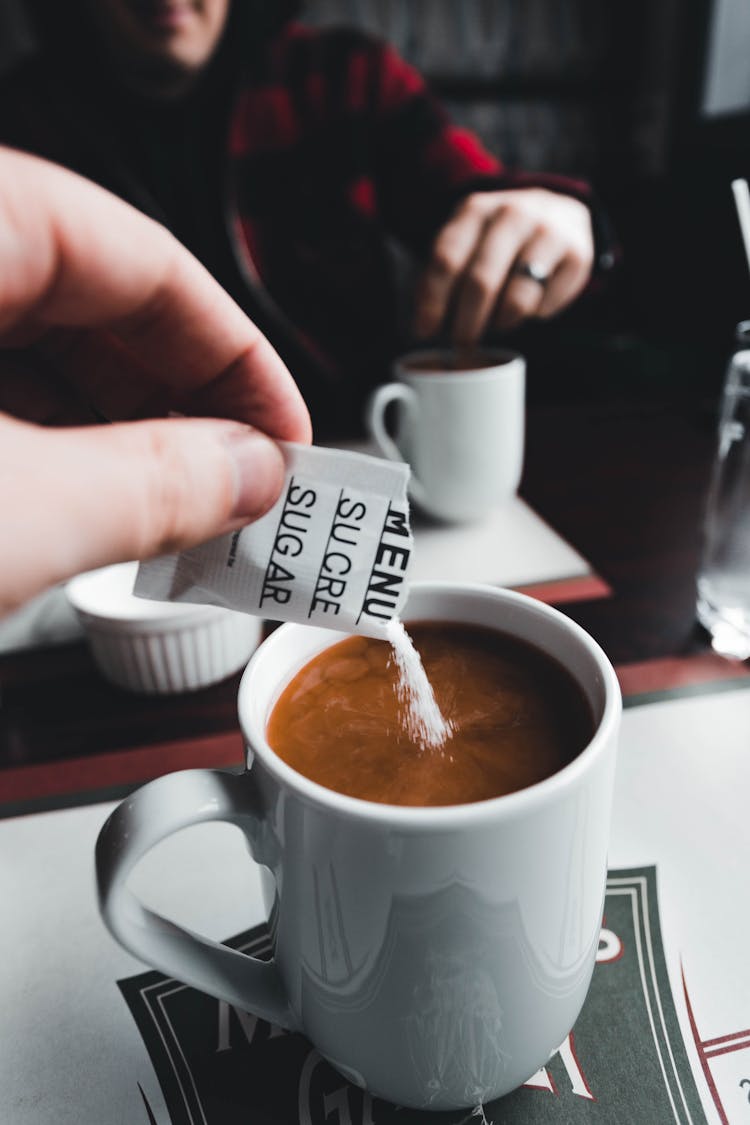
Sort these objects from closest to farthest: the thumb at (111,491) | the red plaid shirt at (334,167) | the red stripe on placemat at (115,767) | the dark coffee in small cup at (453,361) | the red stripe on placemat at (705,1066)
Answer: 1. the thumb at (111,491)
2. the red stripe on placemat at (705,1066)
3. the red stripe on placemat at (115,767)
4. the dark coffee in small cup at (453,361)
5. the red plaid shirt at (334,167)

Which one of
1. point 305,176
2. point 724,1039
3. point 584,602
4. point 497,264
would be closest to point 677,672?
point 584,602

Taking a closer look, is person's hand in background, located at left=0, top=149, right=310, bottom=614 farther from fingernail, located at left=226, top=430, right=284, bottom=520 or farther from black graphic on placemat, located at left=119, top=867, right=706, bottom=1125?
black graphic on placemat, located at left=119, top=867, right=706, bottom=1125

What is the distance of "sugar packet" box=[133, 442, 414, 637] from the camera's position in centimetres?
47

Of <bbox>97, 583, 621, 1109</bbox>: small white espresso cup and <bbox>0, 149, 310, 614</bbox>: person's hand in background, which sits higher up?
<bbox>0, 149, 310, 614</bbox>: person's hand in background

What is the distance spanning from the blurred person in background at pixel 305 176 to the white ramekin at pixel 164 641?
0.69 metres

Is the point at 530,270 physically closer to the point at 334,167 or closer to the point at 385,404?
the point at 385,404

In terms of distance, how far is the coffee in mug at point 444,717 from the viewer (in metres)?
0.47

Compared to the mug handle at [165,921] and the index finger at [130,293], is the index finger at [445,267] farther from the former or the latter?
the mug handle at [165,921]

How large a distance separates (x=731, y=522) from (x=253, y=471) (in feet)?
2.22

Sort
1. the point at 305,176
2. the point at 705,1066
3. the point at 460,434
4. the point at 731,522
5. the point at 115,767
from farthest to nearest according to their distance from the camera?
the point at 305,176, the point at 460,434, the point at 731,522, the point at 115,767, the point at 705,1066

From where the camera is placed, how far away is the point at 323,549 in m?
0.47

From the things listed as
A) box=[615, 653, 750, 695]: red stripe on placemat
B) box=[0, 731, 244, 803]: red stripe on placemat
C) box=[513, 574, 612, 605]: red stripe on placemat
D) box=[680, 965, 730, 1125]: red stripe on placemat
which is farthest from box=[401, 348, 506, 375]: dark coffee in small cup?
box=[680, 965, 730, 1125]: red stripe on placemat

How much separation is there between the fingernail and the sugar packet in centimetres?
1

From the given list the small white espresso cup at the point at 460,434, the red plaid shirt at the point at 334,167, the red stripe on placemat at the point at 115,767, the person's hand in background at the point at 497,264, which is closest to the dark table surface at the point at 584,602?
the red stripe on placemat at the point at 115,767
